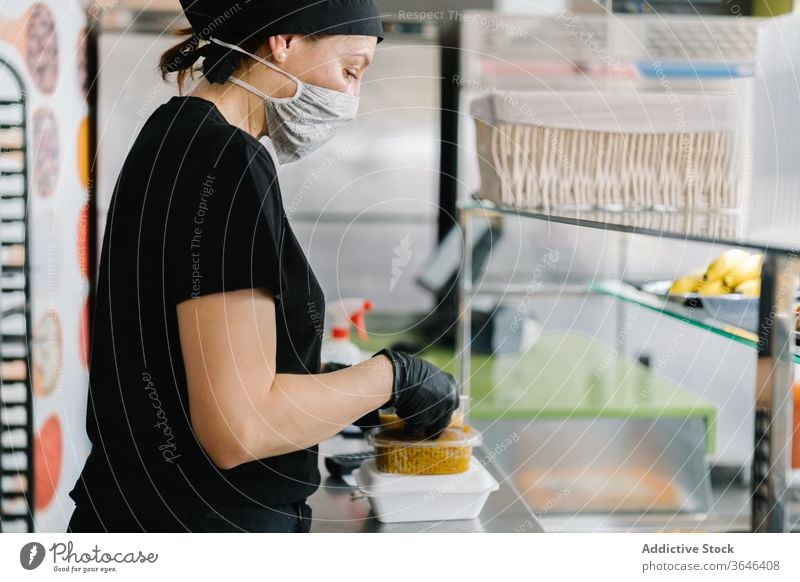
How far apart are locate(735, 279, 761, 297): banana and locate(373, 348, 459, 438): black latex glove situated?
359 millimetres

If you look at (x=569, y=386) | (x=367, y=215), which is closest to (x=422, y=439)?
(x=569, y=386)

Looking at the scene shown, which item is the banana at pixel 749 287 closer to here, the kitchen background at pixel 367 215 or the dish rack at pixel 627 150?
the dish rack at pixel 627 150

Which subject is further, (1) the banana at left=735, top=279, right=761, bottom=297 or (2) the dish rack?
(2) the dish rack

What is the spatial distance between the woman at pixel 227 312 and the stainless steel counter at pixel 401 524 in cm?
6

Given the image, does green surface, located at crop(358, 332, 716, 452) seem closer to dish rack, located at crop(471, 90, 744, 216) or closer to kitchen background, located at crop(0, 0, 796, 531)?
kitchen background, located at crop(0, 0, 796, 531)

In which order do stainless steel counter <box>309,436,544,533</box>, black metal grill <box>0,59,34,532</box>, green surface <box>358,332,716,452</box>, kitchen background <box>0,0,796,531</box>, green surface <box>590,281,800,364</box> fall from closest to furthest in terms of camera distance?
green surface <box>590,281,800,364</box>, stainless steel counter <box>309,436,544,533</box>, black metal grill <box>0,59,34,532</box>, green surface <box>358,332,716,452</box>, kitchen background <box>0,0,796,531</box>

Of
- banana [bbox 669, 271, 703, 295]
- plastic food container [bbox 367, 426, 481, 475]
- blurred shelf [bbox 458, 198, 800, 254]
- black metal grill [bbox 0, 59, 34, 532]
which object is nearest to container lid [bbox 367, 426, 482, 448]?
plastic food container [bbox 367, 426, 481, 475]

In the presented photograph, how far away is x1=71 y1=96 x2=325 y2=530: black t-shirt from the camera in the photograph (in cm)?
71

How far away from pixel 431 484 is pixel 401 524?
0.06 m

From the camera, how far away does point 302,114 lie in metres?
0.87

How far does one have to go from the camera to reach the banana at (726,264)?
3.58 feet

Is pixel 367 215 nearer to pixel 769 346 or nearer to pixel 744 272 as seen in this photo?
pixel 744 272

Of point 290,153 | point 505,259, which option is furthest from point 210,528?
point 505,259
